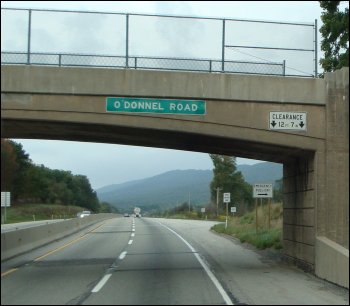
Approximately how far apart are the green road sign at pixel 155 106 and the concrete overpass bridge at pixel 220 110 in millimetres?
28

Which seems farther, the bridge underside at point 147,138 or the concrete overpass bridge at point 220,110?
the bridge underside at point 147,138

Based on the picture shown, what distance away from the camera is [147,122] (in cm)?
1473

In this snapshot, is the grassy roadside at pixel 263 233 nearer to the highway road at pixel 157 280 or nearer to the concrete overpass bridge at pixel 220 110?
the highway road at pixel 157 280

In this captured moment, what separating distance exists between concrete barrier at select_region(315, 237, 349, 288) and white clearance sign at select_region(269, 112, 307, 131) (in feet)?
10.3

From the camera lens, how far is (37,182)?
49.1 metres

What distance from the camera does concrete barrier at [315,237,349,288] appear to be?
39.9ft

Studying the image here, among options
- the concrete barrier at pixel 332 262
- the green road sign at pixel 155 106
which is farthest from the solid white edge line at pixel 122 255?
the concrete barrier at pixel 332 262

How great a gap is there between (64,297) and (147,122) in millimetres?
5682

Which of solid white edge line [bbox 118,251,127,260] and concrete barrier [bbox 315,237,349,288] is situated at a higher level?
concrete barrier [bbox 315,237,349,288]

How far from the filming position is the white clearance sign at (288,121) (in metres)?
15.0

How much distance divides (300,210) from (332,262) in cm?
371

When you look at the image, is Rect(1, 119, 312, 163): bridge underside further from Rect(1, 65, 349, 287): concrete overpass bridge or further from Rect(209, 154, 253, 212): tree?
Rect(209, 154, 253, 212): tree

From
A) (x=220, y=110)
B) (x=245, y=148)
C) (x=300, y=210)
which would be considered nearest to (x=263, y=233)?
(x=300, y=210)

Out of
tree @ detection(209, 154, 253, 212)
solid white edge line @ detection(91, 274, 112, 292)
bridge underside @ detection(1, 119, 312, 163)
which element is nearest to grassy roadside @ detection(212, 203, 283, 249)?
bridge underside @ detection(1, 119, 312, 163)
